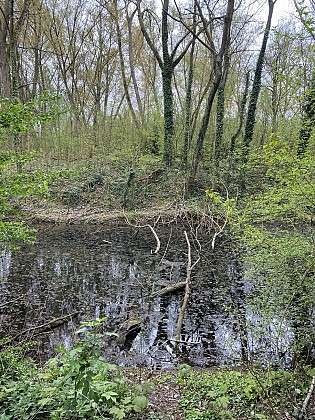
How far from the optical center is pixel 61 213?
15.1 metres

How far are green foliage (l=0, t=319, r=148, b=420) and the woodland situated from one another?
0.06ft

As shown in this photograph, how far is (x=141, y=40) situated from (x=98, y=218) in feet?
51.4

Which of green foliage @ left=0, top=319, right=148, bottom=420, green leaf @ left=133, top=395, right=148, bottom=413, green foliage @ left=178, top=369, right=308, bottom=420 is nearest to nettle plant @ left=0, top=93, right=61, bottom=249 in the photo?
green foliage @ left=0, top=319, right=148, bottom=420

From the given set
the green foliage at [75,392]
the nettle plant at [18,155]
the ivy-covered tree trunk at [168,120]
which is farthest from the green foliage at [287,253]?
the ivy-covered tree trunk at [168,120]

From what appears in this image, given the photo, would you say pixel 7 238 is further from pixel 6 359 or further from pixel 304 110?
pixel 304 110

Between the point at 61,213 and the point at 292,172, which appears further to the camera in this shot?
the point at 61,213

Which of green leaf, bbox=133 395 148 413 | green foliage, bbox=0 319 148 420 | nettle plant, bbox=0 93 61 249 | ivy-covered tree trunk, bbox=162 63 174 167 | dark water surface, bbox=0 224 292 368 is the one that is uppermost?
ivy-covered tree trunk, bbox=162 63 174 167

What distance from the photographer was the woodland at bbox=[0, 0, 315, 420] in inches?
143

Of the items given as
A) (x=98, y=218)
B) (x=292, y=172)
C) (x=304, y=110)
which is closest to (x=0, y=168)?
(x=292, y=172)

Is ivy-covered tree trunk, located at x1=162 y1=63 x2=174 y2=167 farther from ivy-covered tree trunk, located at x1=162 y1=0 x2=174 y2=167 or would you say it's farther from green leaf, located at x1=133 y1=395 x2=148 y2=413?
green leaf, located at x1=133 y1=395 x2=148 y2=413

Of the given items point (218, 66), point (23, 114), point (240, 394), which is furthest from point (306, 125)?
point (218, 66)

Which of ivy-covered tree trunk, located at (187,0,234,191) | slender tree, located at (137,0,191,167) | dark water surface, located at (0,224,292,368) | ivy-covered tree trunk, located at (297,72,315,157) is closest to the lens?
ivy-covered tree trunk, located at (297,72,315,157)

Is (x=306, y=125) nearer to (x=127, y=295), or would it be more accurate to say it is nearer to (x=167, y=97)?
(x=127, y=295)

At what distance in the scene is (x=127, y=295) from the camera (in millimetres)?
7664
